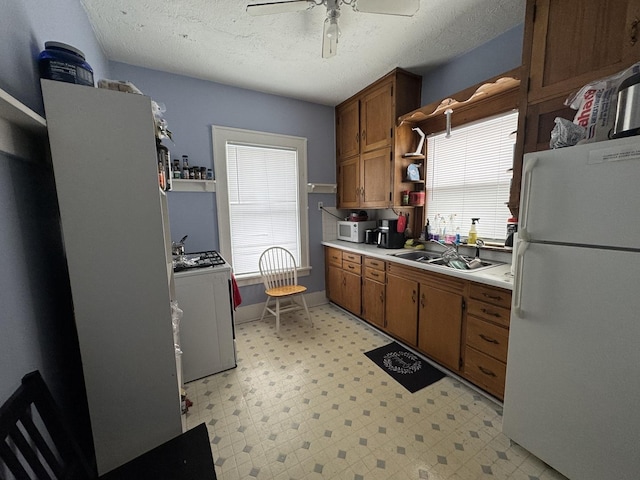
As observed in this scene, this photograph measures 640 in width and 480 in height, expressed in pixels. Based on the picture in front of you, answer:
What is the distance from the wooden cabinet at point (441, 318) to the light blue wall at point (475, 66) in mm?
1766

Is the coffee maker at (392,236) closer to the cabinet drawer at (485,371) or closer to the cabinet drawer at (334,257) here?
the cabinet drawer at (334,257)

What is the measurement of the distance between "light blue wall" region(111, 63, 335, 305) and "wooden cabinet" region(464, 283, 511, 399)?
89.7 inches

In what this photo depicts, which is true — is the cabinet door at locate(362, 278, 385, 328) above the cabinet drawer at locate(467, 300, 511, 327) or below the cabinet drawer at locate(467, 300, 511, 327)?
below

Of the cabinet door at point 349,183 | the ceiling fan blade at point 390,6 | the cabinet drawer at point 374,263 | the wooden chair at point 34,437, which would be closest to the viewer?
the wooden chair at point 34,437

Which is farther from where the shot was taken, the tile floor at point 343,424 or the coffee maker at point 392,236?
the coffee maker at point 392,236

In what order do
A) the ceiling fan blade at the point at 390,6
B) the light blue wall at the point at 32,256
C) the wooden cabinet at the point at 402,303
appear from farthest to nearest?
1. the wooden cabinet at the point at 402,303
2. the ceiling fan blade at the point at 390,6
3. the light blue wall at the point at 32,256

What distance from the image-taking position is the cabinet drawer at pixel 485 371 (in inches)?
66.0

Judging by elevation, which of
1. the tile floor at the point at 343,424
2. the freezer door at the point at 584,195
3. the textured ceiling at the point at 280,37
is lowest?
the tile floor at the point at 343,424

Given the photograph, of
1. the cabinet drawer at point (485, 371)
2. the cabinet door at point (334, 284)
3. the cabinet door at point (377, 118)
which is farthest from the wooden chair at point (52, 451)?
the cabinet door at point (377, 118)

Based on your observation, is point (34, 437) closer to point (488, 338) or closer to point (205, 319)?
point (205, 319)

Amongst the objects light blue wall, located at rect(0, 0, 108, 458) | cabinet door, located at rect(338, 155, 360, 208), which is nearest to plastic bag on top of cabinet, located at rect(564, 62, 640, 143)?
cabinet door, located at rect(338, 155, 360, 208)

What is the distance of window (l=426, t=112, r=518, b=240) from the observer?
217 centimetres

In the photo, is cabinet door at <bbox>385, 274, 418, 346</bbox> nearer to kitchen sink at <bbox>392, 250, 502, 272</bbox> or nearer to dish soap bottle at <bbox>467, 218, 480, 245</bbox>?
kitchen sink at <bbox>392, 250, 502, 272</bbox>

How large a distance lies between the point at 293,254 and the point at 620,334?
2.85m
